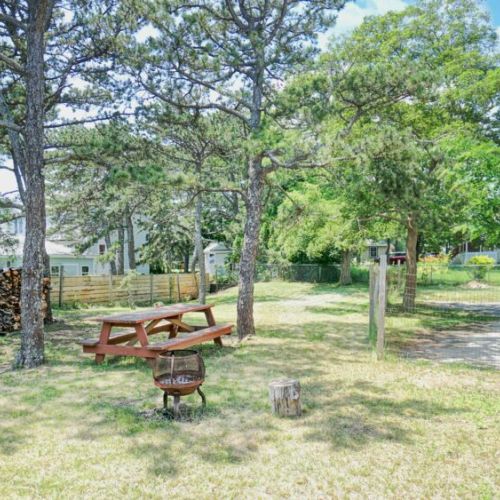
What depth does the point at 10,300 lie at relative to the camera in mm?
11781

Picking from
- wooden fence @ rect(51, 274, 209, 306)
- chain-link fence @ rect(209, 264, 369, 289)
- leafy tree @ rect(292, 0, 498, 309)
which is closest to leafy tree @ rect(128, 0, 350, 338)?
leafy tree @ rect(292, 0, 498, 309)

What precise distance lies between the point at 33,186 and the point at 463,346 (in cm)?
816

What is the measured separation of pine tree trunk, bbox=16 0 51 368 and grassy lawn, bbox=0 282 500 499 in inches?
26.6

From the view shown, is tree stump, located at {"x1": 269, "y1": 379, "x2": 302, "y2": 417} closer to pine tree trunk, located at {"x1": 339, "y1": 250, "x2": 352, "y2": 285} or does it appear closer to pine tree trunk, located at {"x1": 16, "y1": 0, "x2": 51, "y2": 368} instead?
pine tree trunk, located at {"x1": 16, "y1": 0, "x2": 51, "y2": 368}

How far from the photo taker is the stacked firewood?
11.6 m

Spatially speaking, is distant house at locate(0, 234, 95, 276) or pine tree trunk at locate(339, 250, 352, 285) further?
pine tree trunk at locate(339, 250, 352, 285)

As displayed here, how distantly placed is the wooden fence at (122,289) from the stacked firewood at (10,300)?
3850 millimetres

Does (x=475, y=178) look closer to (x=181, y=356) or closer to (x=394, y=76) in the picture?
(x=394, y=76)

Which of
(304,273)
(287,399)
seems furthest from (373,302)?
(304,273)

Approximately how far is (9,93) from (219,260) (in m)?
26.0

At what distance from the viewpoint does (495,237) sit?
33.9 feet

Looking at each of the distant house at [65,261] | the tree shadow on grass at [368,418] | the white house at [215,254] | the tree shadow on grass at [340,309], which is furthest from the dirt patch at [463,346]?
the white house at [215,254]

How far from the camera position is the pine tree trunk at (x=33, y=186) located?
7270mm

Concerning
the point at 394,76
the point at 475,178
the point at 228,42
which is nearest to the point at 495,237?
the point at 475,178
